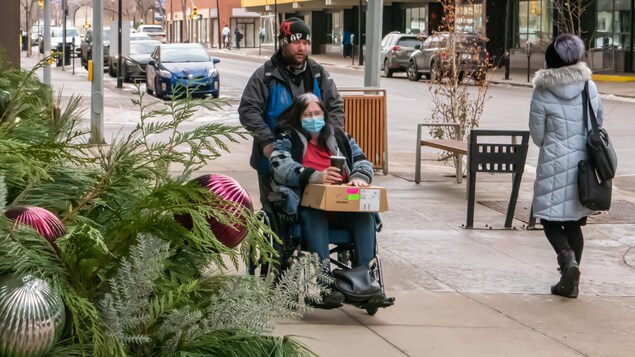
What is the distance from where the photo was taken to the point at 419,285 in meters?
7.95

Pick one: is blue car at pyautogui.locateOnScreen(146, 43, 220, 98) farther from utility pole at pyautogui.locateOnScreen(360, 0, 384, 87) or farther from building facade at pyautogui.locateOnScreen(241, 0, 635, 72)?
utility pole at pyautogui.locateOnScreen(360, 0, 384, 87)

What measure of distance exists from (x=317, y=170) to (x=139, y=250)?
393 centimetres

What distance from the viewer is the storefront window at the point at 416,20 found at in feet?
210

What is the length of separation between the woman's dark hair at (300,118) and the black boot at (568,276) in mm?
1822

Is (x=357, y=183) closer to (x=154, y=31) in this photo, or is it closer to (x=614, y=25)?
(x=614, y=25)

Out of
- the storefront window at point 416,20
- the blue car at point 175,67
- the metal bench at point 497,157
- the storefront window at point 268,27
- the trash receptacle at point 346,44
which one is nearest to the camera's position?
the metal bench at point 497,157

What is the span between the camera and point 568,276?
7543mm

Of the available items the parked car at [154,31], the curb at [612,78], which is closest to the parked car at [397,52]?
the curb at [612,78]

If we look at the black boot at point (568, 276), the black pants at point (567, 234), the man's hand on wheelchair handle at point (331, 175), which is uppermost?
the man's hand on wheelchair handle at point (331, 175)

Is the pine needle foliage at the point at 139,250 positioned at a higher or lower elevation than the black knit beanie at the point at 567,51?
lower

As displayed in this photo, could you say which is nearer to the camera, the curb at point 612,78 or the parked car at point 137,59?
the parked car at point 137,59

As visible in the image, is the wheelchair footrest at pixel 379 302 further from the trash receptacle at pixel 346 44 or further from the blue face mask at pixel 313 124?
the trash receptacle at pixel 346 44

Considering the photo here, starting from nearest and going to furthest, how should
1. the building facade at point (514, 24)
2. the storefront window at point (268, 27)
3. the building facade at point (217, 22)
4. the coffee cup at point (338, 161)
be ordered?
the coffee cup at point (338, 161)
the building facade at point (514, 24)
the storefront window at point (268, 27)
the building facade at point (217, 22)

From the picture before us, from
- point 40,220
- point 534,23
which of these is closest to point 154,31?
point 534,23
